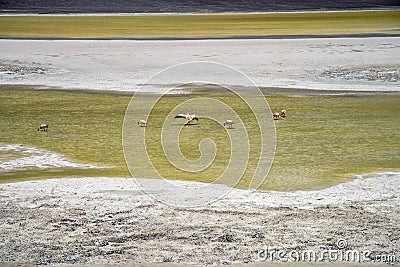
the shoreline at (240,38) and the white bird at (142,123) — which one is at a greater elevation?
the shoreline at (240,38)

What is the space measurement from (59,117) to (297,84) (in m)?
5.74

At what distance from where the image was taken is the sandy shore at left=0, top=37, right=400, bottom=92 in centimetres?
1652

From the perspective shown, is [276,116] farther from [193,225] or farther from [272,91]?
[193,225]

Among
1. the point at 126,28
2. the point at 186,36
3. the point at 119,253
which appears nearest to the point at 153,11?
the point at 126,28

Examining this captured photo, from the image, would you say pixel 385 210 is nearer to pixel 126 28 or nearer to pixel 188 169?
pixel 188 169

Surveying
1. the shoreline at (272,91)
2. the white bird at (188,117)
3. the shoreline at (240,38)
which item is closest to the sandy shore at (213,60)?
the shoreline at (272,91)

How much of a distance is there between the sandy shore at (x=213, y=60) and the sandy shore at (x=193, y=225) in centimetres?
804

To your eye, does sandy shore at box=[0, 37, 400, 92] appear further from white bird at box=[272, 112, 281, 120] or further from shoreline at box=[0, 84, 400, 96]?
white bird at box=[272, 112, 281, 120]

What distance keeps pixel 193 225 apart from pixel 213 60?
533 inches

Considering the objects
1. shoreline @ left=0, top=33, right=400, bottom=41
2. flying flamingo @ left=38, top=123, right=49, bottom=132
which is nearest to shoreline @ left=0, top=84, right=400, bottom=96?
flying flamingo @ left=38, top=123, right=49, bottom=132

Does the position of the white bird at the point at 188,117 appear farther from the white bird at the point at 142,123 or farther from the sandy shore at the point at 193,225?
the sandy shore at the point at 193,225

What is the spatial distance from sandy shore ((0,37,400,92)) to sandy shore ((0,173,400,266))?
8042 mm

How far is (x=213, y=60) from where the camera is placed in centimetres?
1978

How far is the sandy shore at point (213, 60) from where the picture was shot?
650 inches
